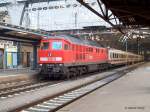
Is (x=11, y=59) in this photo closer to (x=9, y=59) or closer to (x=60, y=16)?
(x=9, y=59)

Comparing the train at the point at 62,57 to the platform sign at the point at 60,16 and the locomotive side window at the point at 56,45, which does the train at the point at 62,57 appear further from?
the platform sign at the point at 60,16

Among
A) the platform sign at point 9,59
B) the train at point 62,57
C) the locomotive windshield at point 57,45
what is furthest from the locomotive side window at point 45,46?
the platform sign at point 9,59

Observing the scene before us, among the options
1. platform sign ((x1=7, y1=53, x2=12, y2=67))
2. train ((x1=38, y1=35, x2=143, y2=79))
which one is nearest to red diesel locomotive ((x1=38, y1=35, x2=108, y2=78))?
train ((x1=38, y1=35, x2=143, y2=79))

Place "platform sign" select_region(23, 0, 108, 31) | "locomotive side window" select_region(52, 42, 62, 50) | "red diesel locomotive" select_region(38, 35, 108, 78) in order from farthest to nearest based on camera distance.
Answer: "platform sign" select_region(23, 0, 108, 31) → "locomotive side window" select_region(52, 42, 62, 50) → "red diesel locomotive" select_region(38, 35, 108, 78)

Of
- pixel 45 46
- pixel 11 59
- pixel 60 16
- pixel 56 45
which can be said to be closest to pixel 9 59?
pixel 11 59

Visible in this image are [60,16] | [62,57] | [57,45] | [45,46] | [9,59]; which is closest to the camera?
[62,57]

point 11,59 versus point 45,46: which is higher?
point 45,46

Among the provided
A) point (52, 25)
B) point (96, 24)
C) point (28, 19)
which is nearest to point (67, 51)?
point (96, 24)

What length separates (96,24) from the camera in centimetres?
7281

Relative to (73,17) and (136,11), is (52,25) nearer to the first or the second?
(73,17)

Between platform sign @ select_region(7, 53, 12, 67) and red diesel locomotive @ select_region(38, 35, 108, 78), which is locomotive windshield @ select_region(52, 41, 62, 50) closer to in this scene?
red diesel locomotive @ select_region(38, 35, 108, 78)

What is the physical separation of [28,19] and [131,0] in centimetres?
6480

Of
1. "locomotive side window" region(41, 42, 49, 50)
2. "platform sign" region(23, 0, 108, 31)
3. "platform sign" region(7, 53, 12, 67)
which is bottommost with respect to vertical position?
"platform sign" region(7, 53, 12, 67)

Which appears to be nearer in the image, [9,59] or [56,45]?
[56,45]
